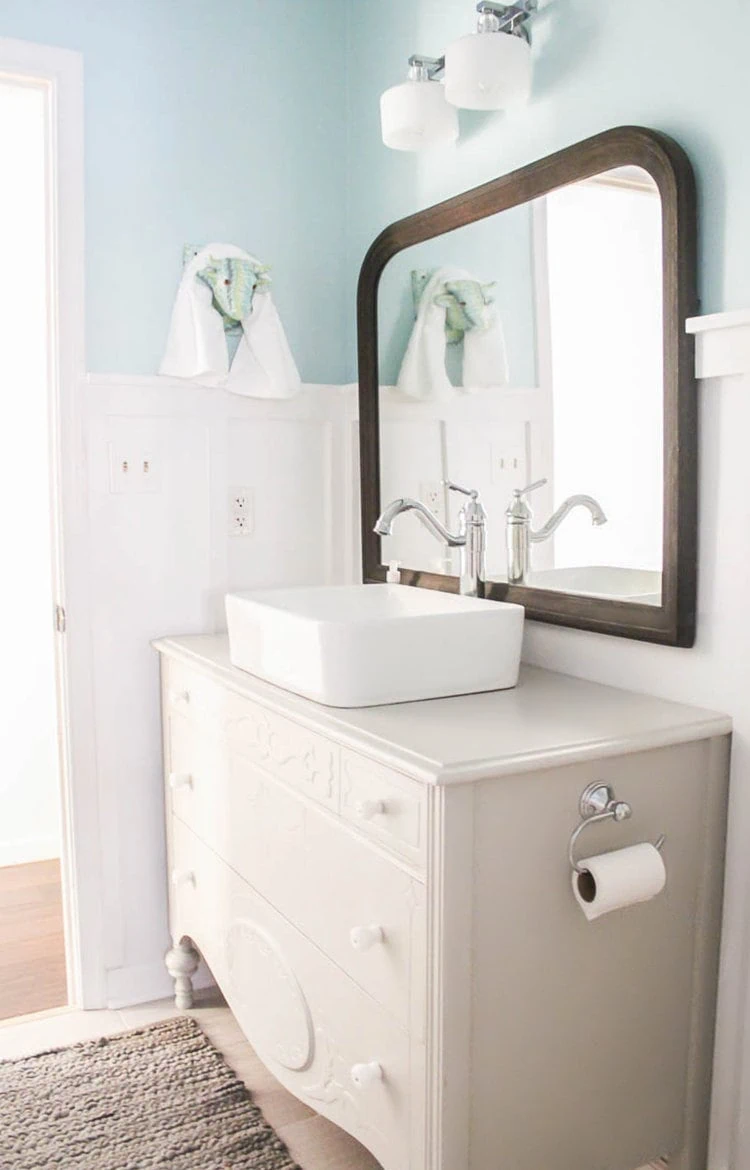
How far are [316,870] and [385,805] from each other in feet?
0.91

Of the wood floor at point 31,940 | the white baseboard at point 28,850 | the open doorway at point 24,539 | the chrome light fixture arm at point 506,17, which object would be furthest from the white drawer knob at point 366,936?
the white baseboard at point 28,850

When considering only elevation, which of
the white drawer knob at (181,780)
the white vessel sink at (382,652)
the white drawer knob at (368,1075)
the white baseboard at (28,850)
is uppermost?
the white vessel sink at (382,652)

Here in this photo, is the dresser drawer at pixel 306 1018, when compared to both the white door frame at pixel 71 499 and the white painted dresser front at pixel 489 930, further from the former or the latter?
the white door frame at pixel 71 499

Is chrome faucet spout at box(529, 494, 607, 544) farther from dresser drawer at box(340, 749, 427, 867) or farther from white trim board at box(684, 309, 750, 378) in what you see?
dresser drawer at box(340, 749, 427, 867)

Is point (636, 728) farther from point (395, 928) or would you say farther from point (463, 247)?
point (463, 247)

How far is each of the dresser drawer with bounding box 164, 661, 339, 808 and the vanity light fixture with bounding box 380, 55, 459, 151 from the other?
3.65 ft

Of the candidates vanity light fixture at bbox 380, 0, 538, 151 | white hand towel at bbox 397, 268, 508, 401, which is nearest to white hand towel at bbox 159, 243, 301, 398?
white hand towel at bbox 397, 268, 508, 401

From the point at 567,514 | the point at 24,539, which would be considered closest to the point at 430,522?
the point at 567,514

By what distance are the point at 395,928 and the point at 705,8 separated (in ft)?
4.41

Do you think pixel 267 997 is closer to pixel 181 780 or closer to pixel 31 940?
pixel 181 780

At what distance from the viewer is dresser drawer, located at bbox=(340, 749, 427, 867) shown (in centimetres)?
127

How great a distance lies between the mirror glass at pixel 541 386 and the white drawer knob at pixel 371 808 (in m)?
0.55

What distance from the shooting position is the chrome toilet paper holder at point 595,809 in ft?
4.38

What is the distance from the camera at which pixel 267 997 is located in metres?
1.74
